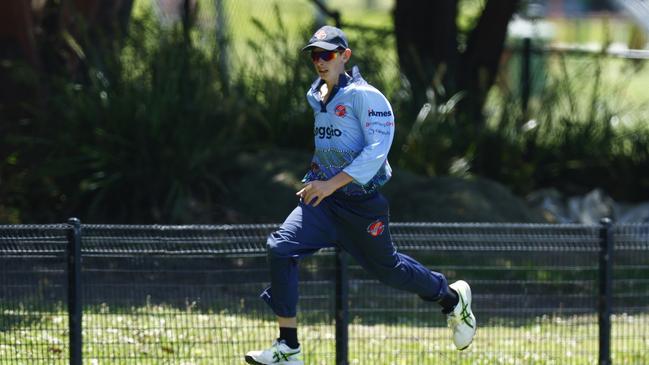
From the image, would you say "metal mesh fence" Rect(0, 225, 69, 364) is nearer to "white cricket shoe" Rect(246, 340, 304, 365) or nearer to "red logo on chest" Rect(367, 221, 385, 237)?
"white cricket shoe" Rect(246, 340, 304, 365)

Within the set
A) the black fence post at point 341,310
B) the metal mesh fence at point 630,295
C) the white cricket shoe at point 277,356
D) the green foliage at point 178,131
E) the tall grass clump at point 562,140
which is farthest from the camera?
the tall grass clump at point 562,140

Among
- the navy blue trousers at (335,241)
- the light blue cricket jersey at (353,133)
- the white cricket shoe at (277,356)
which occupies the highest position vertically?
the light blue cricket jersey at (353,133)

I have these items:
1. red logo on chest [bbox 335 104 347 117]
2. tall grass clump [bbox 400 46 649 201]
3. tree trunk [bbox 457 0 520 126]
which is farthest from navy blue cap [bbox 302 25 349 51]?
tree trunk [bbox 457 0 520 126]

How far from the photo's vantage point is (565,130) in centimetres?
1415

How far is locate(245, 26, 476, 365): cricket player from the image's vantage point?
21.6 feet

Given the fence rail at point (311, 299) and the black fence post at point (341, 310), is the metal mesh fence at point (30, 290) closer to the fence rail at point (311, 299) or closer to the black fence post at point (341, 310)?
the fence rail at point (311, 299)

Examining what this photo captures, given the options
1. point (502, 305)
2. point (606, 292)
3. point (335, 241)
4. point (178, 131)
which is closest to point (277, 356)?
point (335, 241)

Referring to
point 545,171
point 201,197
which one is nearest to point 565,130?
point 545,171

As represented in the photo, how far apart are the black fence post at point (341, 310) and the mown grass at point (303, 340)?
0.95ft

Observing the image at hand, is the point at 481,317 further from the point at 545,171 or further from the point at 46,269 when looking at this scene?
the point at 545,171

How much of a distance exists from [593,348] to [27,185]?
18.4ft

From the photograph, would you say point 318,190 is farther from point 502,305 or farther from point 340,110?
point 502,305

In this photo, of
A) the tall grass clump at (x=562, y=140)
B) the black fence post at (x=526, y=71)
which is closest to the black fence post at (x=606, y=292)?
the tall grass clump at (x=562, y=140)

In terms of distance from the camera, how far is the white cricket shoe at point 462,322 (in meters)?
7.37
